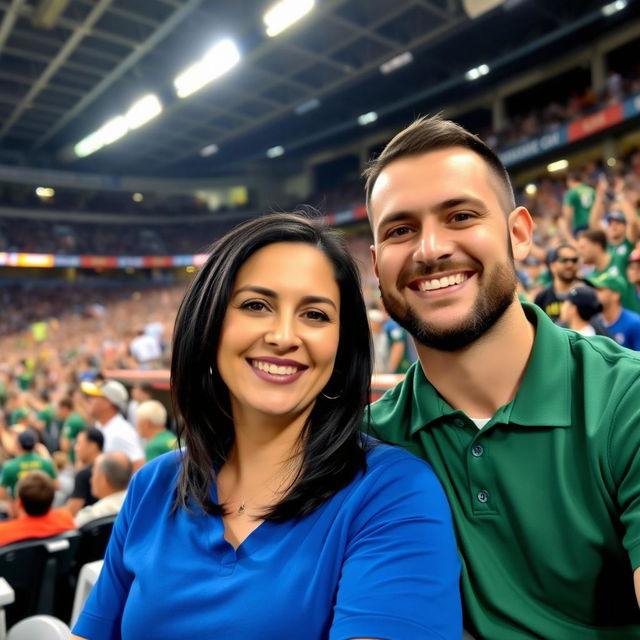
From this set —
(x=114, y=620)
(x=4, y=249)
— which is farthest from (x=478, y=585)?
(x=4, y=249)

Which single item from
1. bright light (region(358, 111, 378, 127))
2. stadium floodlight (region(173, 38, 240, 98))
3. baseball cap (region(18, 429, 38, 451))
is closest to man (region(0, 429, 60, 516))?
baseball cap (region(18, 429, 38, 451))

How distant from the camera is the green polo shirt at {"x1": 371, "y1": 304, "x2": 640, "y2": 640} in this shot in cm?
116

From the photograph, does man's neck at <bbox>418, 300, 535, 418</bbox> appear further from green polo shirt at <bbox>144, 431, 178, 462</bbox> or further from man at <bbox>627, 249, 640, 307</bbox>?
green polo shirt at <bbox>144, 431, 178, 462</bbox>

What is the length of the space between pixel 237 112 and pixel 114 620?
22.6m

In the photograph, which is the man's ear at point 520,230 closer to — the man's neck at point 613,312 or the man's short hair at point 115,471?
the man's neck at point 613,312

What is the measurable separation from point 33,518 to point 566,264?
11.8 feet

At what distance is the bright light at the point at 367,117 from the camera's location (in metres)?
21.3

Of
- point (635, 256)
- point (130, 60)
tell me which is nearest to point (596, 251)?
point (635, 256)

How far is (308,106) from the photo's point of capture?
69.7ft

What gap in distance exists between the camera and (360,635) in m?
0.98

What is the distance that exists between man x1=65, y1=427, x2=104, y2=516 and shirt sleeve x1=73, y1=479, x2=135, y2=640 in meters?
3.45

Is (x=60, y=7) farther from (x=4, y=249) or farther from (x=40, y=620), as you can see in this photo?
(x=40, y=620)

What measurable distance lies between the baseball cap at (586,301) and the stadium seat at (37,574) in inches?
112

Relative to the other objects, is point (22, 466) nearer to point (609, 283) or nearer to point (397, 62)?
point (609, 283)
